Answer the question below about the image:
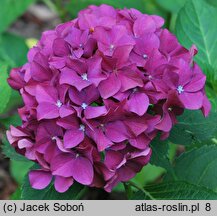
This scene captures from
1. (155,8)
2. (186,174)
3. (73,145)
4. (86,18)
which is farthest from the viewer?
(155,8)

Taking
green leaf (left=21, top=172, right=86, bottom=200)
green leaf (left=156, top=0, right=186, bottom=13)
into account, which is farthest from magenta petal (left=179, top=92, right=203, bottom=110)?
green leaf (left=156, top=0, right=186, bottom=13)

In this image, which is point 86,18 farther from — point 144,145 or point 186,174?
point 186,174

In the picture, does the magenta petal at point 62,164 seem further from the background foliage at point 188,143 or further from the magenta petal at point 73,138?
the background foliage at point 188,143


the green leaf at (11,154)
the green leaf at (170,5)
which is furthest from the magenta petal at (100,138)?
the green leaf at (170,5)

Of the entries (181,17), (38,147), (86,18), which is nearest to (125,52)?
(86,18)

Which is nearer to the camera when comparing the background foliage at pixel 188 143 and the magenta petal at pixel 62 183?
the magenta petal at pixel 62 183

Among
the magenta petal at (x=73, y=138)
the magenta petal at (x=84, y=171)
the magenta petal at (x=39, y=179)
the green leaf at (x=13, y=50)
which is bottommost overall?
the green leaf at (x=13, y=50)
